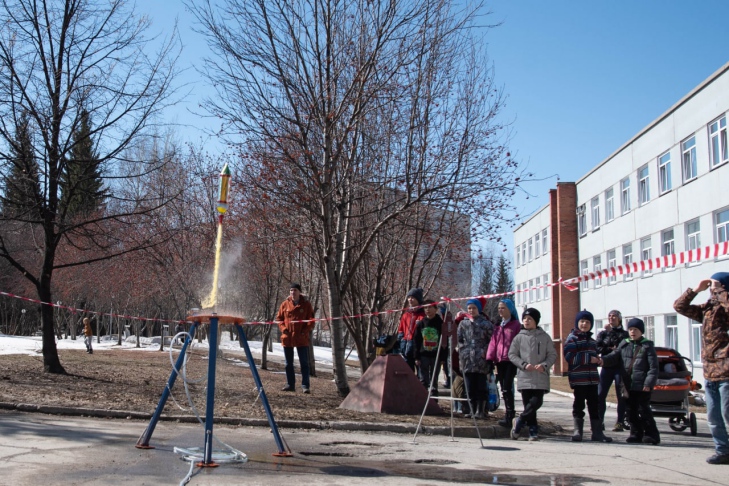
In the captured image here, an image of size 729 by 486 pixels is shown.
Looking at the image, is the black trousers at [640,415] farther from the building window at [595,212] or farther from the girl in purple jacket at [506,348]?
the building window at [595,212]

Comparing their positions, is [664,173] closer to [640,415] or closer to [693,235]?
[693,235]

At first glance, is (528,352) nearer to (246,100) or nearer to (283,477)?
(283,477)

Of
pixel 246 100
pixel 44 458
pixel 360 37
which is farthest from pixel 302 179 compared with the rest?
pixel 44 458

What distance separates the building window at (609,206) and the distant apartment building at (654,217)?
2.8 inches

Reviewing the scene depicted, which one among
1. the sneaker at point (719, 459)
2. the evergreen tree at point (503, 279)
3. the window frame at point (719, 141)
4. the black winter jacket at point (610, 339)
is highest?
the evergreen tree at point (503, 279)

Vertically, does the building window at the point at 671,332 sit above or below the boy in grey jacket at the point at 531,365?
above

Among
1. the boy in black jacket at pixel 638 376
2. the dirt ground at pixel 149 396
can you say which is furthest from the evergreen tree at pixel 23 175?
the boy in black jacket at pixel 638 376

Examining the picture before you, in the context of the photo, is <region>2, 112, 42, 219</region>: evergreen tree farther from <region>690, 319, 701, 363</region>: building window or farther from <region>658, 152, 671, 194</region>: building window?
<region>658, 152, 671, 194</region>: building window

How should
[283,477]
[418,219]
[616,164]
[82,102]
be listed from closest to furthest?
1. [283,477]
2. [82,102]
3. [418,219]
4. [616,164]

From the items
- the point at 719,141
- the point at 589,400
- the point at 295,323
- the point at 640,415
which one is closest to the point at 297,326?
the point at 295,323

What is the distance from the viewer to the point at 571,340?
1088 centimetres

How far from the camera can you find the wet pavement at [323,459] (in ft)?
20.6

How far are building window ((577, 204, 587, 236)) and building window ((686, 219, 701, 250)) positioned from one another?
15.2m

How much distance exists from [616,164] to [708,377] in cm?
3109
